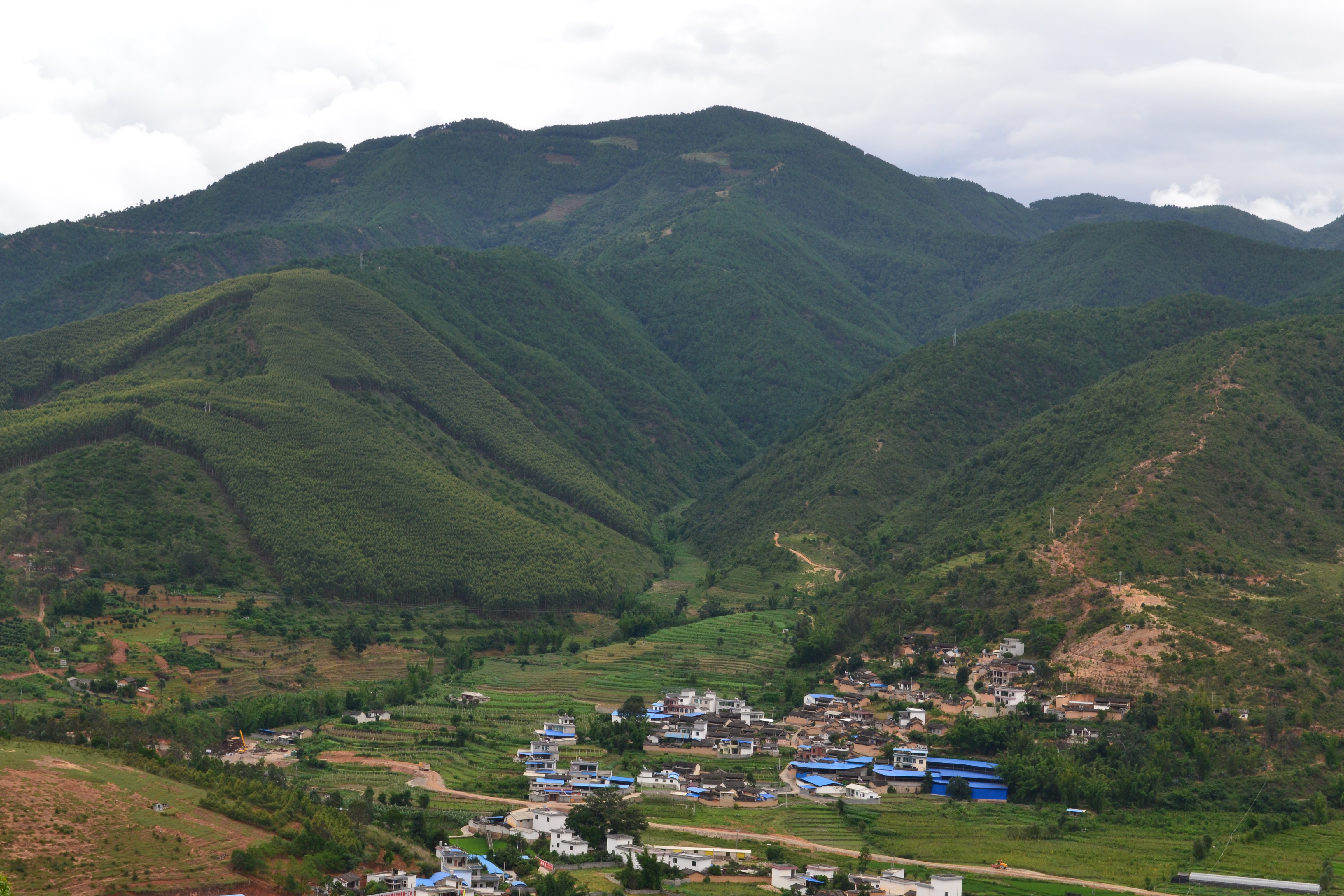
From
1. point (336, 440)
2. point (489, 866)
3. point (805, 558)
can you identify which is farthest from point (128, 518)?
point (489, 866)

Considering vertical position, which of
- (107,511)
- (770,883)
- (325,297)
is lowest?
(770,883)

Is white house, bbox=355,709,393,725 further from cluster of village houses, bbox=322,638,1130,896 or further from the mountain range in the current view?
the mountain range

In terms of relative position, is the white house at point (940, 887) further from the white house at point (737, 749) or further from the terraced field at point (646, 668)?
the terraced field at point (646, 668)

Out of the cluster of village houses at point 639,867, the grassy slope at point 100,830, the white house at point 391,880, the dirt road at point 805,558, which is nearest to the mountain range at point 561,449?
the dirt road at point 805,558

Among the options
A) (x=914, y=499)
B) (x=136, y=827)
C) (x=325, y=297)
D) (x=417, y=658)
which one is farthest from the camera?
(x=325, y=297)

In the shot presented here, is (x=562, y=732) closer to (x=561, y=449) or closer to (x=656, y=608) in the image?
(x=656, y=608)

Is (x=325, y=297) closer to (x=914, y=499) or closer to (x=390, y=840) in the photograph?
(x=914, y=499)

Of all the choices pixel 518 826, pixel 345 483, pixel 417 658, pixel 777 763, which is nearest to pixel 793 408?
pixel 345 483
